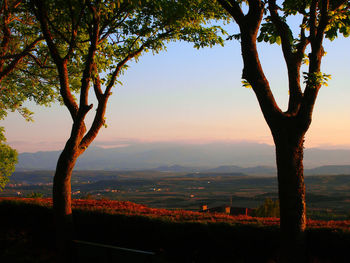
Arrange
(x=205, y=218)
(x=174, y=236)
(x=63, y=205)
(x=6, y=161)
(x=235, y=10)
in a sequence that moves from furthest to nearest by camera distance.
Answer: (x=6, y=161), (x=205, y=218), (x=63, y=205), (x=174, y=236), (x=235, y=10)

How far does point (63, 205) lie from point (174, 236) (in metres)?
3.75

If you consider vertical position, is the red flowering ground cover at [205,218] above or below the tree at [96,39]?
below

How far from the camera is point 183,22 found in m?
13.0

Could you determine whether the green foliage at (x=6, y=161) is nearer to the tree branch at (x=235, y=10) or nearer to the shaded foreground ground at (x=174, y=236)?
the shaded foreground ground at (x=174, y=236)

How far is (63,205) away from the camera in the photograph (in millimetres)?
10594

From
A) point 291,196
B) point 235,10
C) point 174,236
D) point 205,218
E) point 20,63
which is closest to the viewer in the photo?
point 291,196

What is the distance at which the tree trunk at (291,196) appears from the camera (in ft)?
24.8

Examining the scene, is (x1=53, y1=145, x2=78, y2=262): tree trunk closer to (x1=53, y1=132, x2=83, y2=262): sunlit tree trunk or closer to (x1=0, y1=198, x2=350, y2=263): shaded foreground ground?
(x1=53, y1=132, x2=83, y2=262): sunlit tree trunk

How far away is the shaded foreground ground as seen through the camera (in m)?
8.41

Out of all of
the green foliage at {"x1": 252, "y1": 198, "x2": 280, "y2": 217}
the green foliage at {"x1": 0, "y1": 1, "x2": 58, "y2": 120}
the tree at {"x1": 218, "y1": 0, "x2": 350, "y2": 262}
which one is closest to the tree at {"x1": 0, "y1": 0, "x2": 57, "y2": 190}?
the green foliage at {"x1": 0, "y1": 1, "x2": 58, "y2": 120}

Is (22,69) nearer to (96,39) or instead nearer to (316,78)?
(96,39)

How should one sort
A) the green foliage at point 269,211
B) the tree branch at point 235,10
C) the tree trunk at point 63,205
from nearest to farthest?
1. the tree branch at point 235,10
2. the tree trunk at point 63,205
3. the green foliage at point 269,211

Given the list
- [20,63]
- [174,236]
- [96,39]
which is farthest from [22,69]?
[174,236]

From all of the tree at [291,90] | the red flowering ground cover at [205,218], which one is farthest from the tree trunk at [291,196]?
the red flowering ground cover at [205,218]
